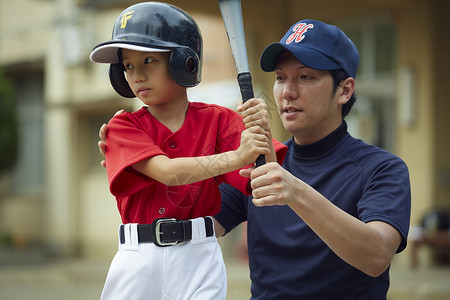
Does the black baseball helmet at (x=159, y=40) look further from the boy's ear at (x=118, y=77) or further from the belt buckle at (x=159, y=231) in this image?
the belt buckle at (x=159, y=231)

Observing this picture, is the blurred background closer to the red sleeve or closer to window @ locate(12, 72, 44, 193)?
window @ locate(12, 72, 44, 193)

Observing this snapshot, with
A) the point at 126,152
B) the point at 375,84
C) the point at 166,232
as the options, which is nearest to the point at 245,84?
the point at 126,152

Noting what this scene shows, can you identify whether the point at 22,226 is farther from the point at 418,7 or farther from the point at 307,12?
the point at 418,7

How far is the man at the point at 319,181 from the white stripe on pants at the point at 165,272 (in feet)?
1.09

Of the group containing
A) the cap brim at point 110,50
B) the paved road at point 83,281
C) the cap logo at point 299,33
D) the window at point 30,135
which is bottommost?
the paved road at point 83,281

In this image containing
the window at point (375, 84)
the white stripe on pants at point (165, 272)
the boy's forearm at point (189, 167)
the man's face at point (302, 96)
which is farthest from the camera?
the window at point (375, 84)

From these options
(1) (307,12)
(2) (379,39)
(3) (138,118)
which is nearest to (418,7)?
(2) (379,39)

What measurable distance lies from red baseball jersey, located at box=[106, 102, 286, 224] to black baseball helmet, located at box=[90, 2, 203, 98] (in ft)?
0.58

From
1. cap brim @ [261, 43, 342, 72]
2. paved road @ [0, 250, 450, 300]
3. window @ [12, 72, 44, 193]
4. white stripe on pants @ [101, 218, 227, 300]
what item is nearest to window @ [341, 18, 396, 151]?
paved road @ [0, 250, 450, 300]

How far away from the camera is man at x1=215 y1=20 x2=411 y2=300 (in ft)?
8.75

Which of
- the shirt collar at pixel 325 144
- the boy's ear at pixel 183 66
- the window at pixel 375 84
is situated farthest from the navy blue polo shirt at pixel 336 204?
the window at pixel 375 84

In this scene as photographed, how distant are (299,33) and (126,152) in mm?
926

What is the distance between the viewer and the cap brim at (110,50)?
2.51 meters

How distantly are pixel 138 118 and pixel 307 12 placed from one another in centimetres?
857
